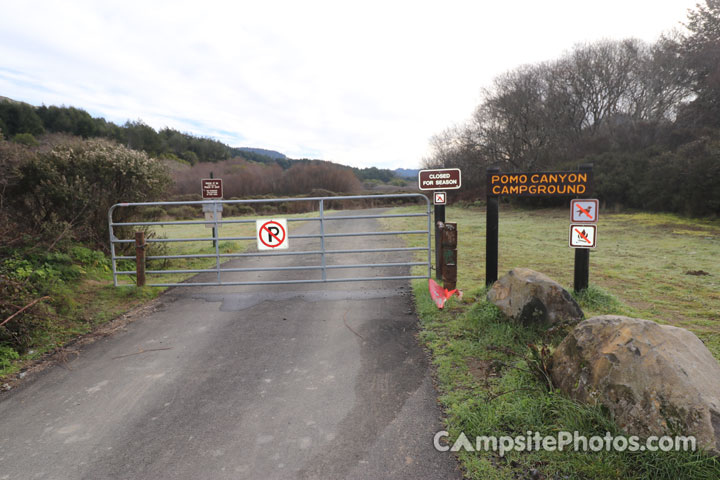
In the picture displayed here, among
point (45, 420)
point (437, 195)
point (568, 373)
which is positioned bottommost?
point (45, 420)

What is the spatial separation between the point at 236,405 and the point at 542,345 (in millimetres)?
2696

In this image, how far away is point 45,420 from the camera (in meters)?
3.34

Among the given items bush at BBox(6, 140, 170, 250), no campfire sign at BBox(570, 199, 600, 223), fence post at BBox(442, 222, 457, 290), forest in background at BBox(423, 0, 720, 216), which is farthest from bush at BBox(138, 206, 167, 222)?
forest in background at BBox(423, 0, 720, 216)

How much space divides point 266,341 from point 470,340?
92.5 inches

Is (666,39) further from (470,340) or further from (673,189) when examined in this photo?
(470,340)

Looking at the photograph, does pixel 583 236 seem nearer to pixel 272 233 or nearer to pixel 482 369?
pixel 482 369

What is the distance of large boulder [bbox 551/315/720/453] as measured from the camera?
94.0 inches

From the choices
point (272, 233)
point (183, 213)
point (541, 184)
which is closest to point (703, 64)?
point (541, 184)

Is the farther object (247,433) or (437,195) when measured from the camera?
(437,195)

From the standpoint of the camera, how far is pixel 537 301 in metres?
4.62

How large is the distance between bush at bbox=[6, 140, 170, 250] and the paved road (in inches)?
142

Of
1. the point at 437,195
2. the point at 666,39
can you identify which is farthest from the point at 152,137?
the point at 437,195

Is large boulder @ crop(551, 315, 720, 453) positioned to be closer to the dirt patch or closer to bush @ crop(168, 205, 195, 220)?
the dirt patch

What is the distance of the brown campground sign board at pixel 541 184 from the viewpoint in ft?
18.7
